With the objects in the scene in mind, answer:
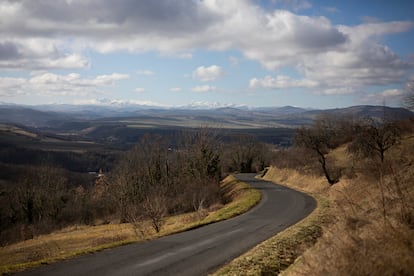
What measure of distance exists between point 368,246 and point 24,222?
66.2 meters

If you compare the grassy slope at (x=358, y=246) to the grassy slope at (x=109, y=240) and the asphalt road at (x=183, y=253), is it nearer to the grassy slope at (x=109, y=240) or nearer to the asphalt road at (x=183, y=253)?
the asphalt road at (x=183, y=253)

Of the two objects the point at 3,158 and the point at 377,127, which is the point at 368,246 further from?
the point at 3,158

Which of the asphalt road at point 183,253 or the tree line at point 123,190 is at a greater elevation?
the asphalt road at point 183,253

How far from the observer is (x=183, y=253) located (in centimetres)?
1553

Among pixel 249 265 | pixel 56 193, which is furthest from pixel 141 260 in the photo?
pixel 56 193

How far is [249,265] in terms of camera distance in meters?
13.0

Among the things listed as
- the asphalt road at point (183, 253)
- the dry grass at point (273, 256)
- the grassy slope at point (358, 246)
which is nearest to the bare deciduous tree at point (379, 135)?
the asphalt road at point (183, 253)

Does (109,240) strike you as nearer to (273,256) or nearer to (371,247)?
(273,256)

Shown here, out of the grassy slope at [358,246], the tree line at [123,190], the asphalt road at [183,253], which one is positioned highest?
the grassy slope at [358,246]

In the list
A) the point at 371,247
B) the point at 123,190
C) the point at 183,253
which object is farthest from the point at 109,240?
the point at 123,190

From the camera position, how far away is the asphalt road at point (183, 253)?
42.3ft

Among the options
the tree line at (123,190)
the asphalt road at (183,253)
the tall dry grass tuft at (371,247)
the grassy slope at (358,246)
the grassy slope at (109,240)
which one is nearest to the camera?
the tall dry grass tuft at (371,247)

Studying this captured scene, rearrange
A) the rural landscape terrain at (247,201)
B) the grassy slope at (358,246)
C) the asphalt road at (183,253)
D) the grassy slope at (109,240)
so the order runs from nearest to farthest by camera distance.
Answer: the grassy slope at (358,246), the rural landscape terrain at (247,201), the asphalt road at (183,253), the grassy slope at (109,240)

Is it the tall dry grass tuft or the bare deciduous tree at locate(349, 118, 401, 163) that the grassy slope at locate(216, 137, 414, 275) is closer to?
the tall dry grass tuft
